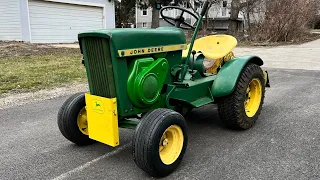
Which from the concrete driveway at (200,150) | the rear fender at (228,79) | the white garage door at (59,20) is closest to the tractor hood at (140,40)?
the rear fender at (228,79)

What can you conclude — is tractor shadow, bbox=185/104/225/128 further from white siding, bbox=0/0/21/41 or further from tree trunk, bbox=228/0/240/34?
tree trunk, bbox=228/0/240/34

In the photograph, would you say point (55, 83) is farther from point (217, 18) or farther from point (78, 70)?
point (217, 18)

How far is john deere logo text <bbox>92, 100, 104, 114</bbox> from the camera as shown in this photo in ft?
9.46

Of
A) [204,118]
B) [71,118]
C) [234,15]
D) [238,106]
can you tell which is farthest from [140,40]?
[234,15]

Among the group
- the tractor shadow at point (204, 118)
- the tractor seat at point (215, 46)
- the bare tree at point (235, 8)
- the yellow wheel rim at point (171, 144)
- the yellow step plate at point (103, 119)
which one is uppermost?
the bare tree at point (235, 8)

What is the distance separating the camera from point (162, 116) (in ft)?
9.01

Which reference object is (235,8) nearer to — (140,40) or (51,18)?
(51,18)

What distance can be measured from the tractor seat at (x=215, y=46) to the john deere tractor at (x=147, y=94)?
26 centimetres

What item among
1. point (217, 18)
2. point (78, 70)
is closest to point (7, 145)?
point (78, 70)

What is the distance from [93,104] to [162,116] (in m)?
0.70

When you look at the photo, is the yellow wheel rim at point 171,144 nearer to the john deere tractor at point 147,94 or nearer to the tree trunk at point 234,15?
the john deere tractor at point 147,94

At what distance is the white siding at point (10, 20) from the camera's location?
14508 millimetres

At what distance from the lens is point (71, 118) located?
3311 mm

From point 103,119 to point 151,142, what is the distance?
539mm
